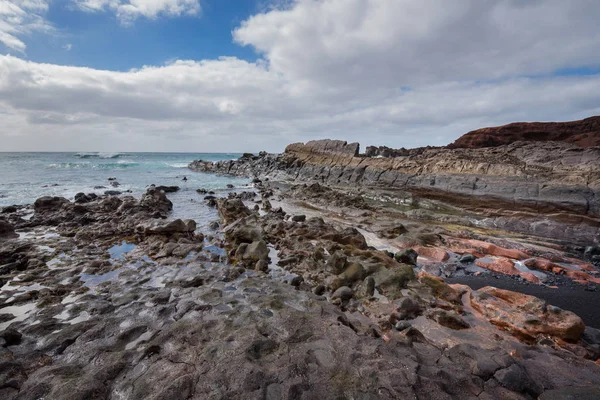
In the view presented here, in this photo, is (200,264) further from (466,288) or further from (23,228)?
(23,228)

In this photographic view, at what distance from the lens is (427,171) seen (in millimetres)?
25500

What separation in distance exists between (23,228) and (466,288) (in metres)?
16.6

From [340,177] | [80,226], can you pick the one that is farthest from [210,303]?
[340,177]

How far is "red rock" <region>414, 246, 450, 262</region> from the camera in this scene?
9.43 metres

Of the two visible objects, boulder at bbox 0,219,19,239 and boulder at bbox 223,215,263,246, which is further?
boulder at bbox 0,219,19,239

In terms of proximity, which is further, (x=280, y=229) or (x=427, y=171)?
(x=427, y=171)

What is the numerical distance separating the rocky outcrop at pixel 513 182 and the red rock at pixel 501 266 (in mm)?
7008

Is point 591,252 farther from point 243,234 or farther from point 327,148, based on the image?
point 327,148

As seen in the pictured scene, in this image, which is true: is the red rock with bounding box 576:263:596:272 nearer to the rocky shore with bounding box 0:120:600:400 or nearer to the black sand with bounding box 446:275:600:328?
the rocky shore with bounding box 0:120:600:400

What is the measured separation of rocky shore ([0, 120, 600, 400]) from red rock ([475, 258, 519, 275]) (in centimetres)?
6

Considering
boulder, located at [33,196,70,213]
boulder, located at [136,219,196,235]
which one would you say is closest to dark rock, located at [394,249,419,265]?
boulder, located at [136,219,196,235]

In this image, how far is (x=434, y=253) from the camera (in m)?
9.73

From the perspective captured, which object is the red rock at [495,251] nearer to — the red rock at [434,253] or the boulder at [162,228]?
the red rock at [434,253]

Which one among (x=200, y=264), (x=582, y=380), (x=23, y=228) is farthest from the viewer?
(x=23, y=228)
